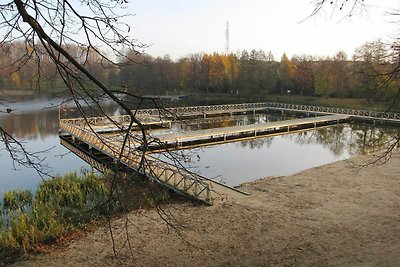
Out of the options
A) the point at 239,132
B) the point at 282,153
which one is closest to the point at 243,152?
the point at 282,153

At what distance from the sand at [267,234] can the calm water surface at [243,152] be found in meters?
1.67

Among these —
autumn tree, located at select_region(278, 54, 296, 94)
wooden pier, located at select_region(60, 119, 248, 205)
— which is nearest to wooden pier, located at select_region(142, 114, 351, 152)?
wooden pier, located at select_region(60, 119, 248, 205)

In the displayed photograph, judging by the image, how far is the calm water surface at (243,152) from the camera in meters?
14.9

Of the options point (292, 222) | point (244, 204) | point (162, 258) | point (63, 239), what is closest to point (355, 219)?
point (292, 222)

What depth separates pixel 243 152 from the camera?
19.7m

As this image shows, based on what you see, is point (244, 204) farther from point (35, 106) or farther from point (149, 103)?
point (35, 106)

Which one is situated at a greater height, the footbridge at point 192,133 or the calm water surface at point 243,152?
the footbridge at point 192,133

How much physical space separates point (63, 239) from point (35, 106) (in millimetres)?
30749

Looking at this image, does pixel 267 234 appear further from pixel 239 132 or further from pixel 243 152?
pixel 239 132

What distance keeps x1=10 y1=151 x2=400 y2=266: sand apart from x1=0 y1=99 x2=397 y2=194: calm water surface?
1670 millimetres

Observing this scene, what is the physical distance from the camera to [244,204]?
974cm

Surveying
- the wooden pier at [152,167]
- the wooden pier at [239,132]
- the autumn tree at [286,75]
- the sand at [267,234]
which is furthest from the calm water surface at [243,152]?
the autumn tree at [286,75]

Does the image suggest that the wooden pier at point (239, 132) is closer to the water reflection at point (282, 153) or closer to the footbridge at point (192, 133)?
the footbridge at point (192, 133)

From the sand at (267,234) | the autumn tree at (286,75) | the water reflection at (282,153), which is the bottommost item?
the water reflection at (282,153)
